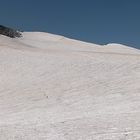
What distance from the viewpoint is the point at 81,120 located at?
1080 centimetres

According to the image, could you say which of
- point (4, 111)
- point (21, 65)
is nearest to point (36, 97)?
point (4, 111)

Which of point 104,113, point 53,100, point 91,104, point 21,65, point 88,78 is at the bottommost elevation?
point 104,113

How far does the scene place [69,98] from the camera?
14.9m

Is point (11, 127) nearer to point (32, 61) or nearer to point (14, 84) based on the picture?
point (14, 84)

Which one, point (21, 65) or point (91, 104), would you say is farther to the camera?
point (21, 65)

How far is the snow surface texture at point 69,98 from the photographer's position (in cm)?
970

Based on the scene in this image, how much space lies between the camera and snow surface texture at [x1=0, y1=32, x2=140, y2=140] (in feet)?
31.8

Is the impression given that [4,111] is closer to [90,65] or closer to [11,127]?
[11,127]

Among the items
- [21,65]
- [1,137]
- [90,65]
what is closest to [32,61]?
[21,65]

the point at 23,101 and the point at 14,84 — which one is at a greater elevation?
the point at 14,84

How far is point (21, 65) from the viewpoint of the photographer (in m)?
23.1

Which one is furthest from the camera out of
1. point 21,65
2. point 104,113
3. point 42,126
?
point 21,65

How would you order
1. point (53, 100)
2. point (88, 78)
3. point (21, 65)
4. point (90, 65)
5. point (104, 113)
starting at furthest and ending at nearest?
point (21, 65) → point (90, 65) → point (88, 78) → point (53, 100) → point (104, 113)

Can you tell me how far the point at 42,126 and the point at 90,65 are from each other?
35.4 ft
